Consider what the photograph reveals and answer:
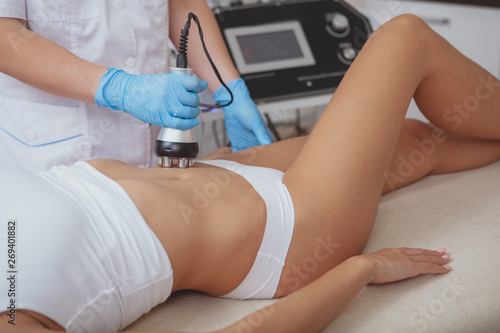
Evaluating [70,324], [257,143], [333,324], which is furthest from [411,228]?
[70,324]

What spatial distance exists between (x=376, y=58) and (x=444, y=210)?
433 millimetres

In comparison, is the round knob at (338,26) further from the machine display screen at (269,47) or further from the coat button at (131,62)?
the coat button at (131,62)

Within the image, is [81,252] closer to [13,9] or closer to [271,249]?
[271,249]

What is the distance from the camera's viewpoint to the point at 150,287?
905 mm

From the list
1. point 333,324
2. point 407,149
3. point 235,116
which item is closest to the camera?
point 333,324

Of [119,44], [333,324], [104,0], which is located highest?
[104,0]

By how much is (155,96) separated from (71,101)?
0.35m

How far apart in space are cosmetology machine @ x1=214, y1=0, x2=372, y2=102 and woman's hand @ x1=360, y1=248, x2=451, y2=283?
95cm

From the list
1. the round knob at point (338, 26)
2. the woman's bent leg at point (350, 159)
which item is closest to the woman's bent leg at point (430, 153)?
the woman's bent leg at point (350, 159)

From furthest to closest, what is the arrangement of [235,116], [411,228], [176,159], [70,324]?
[235,116]
[411,228]
[176,159]
[70,324]

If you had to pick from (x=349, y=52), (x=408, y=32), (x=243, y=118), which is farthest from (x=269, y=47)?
(x=408, y=32)

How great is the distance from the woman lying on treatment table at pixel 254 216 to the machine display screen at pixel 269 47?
2.45 feet

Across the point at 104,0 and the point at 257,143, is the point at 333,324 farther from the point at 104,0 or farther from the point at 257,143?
the point at 104,0

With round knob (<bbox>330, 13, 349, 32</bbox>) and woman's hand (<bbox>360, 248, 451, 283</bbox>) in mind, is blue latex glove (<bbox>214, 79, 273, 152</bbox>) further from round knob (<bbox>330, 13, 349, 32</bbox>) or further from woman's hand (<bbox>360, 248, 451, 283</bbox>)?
round knob (<bbox>330, 13, 349, 32</bbox>)
